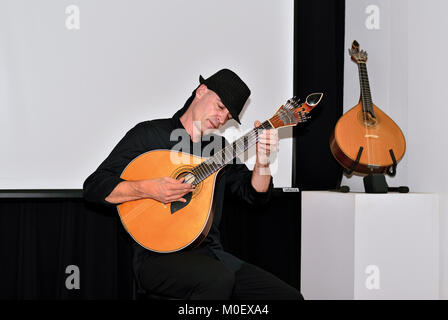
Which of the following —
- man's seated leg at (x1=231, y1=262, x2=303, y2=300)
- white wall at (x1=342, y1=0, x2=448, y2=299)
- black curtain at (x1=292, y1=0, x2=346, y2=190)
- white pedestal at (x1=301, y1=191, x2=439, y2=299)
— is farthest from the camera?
black curtain at (x1=292, y1=0, x2=346, y2=190)

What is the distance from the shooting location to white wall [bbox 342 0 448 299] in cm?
207

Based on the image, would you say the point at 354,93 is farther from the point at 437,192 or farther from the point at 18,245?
the point at 18,245

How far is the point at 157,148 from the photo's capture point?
182 cm

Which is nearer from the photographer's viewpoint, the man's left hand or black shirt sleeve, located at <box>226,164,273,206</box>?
the man's left hand

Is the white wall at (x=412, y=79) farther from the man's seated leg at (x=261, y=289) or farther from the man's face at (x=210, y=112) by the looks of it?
the man's face at (x=210, y=112)

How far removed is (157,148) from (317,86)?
1.07 metres

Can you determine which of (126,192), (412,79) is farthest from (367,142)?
(126,192)

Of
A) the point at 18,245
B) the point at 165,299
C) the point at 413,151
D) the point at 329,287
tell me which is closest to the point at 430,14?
the point at 413,151

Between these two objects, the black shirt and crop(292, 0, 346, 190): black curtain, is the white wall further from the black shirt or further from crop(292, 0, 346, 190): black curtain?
the black shirt

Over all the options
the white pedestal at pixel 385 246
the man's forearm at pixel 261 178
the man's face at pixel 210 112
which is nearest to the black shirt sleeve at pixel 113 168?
the man's face at pixel 210 112

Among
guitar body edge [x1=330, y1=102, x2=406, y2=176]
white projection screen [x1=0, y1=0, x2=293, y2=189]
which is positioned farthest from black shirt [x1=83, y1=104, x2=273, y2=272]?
guitar body edge [x1=330, y1=102, x2=406, y2=176]

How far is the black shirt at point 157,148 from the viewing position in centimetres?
169

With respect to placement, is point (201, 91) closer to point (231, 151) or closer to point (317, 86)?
point (231, 151)

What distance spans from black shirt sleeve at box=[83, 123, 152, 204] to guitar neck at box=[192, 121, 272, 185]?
0.27 m
